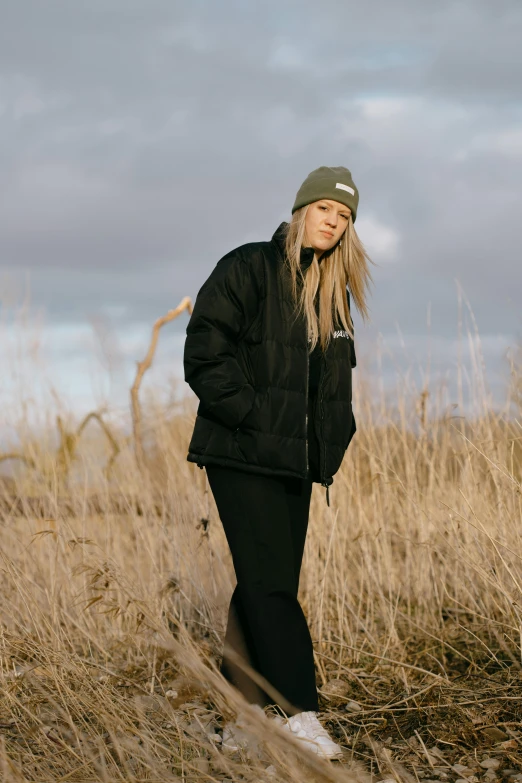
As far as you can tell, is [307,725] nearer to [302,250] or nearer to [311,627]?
[311,627]

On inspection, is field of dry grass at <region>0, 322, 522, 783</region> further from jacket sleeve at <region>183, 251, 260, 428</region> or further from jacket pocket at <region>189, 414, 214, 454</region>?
jacket sleeve at <region>183, 251, 260, 428</region>

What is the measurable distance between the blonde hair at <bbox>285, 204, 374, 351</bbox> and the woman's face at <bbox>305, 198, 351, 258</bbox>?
0.02 m

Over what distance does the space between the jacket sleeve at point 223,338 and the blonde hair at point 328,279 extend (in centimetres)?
16

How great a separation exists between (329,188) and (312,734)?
1.57 metres

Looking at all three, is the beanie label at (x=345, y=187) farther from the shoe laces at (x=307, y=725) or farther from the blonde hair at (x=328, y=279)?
the shoe laces at (x=307, y=725)

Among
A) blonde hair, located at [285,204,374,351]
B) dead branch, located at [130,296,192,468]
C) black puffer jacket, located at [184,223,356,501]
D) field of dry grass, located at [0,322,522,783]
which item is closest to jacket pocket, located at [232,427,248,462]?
black puffer jacket, located at [184,223,356,501]

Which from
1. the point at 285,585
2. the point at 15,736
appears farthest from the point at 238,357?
the point at 15,736

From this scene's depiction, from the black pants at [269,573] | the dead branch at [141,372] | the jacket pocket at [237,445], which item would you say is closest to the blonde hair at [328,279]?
the jacket pocket at [237,445]

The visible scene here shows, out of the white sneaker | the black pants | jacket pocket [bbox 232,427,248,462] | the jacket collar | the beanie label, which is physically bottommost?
the white sneaker

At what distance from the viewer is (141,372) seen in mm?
6293

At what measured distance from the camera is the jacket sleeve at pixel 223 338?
239cm

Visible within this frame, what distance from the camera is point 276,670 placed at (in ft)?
8.16

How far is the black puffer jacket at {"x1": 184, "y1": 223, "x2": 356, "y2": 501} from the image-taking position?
7.93ft

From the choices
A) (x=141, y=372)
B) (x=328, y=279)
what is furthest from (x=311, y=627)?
(x=141, y=372)
